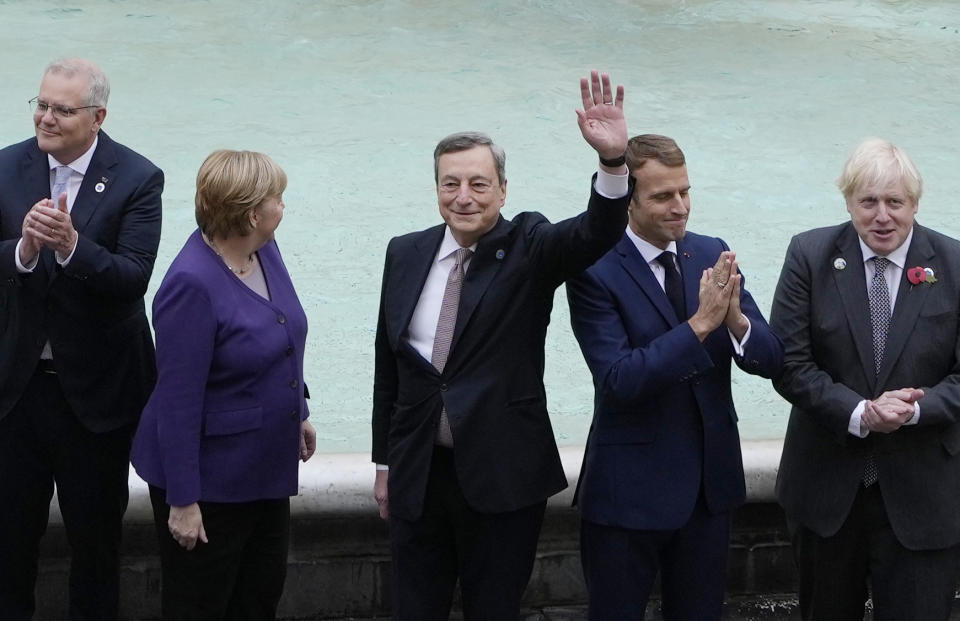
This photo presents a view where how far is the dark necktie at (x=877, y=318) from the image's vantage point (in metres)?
3.95

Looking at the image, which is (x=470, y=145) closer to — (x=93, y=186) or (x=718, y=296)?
(x=718, y=296)

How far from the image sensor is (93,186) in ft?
13.8

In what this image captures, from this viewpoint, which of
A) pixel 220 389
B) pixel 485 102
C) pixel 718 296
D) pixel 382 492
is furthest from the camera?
pixel 485 102

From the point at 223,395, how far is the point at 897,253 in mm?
1680

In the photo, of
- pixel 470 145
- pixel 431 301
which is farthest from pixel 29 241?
pixel 470 145

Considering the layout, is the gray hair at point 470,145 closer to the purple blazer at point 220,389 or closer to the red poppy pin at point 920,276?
the purple blazer at point 220,389

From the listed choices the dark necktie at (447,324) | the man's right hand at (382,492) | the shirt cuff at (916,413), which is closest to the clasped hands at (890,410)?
the shirt cuff at (916,413)

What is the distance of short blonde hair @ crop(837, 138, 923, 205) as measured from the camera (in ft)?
12.8

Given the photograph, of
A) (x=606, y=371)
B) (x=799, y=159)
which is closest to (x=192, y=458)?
(x=606, y=371)

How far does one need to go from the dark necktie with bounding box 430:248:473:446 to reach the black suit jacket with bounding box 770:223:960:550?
31.9 inches

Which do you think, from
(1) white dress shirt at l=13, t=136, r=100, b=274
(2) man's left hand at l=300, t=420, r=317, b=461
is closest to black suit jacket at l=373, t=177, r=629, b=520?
(2) man's left hand at l=300, t=420, r=317, b=461

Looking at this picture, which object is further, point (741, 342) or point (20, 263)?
point (20, 263)

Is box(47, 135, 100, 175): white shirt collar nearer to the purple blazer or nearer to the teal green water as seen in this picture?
the purple blazer

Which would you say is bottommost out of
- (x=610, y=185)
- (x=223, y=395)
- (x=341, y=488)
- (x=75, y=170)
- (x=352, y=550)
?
(x=352, y=550)
